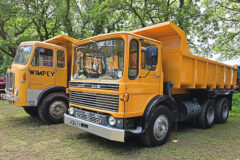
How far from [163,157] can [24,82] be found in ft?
15.1

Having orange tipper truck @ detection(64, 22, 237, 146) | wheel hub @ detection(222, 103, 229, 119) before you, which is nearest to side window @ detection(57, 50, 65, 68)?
orange tipper truck @ detection(64, 22, 237, 146)

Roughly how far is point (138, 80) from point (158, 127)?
1.28m

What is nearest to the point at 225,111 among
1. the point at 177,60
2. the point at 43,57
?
the point at 177,60

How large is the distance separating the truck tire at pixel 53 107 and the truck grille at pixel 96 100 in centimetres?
172


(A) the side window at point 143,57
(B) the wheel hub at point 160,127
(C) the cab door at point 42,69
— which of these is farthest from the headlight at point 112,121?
(C) the cab door at point 42,69

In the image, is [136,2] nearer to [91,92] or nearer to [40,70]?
[40,70]

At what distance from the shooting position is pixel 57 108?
6199 mm

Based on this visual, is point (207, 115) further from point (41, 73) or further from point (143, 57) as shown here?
point (41, 73)

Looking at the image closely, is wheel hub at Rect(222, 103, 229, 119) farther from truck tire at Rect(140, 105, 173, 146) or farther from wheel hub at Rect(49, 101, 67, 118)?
wheel hub at Rect(49, 101, 67, 118)

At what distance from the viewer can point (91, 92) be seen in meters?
4.09

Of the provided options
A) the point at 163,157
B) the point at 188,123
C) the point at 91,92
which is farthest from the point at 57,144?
the point at 188,123

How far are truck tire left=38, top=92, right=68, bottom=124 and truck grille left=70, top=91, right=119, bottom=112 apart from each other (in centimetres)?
172

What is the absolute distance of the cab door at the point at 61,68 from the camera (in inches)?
256

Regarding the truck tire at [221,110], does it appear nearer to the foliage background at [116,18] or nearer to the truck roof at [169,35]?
the truck roof at [169,35]
